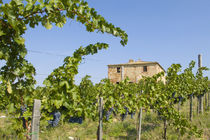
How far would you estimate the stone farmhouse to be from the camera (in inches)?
1116

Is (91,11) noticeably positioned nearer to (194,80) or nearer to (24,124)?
(24,124)

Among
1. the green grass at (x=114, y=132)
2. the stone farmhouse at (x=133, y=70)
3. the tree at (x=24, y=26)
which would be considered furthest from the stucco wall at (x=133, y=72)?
the tree at (x=24, y=26)

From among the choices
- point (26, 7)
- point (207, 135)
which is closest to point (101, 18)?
point (26, 7)

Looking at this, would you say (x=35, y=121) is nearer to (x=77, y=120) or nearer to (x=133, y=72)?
(x=77, y=120)

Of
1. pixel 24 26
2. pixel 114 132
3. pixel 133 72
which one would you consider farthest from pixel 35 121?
pixel 133 72

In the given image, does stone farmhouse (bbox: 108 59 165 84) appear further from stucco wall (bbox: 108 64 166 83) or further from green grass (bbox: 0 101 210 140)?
green grass (bbox: 0 101 210 140)

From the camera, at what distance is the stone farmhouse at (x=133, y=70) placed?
28.3 metres

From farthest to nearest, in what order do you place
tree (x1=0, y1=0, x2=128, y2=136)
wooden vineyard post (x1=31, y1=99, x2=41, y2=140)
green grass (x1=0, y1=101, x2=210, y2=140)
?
green grass (x1=0, y1=101, x2=210, y2=140), wooden vineyard post (x1=31, y1=99, x2=41, y2=140), tree (x1=0, y1=0, x2=128, y2=136)

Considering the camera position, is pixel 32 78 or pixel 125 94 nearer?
pixel 32 78

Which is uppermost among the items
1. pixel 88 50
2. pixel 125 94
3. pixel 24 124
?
pixel 88 50

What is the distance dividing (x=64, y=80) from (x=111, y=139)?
17.3 feet

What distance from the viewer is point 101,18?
7.39ft

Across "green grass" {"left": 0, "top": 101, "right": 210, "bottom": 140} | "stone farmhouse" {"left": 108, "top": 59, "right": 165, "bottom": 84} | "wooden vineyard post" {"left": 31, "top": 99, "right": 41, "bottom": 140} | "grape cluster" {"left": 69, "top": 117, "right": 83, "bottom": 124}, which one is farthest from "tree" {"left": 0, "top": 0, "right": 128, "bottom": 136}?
"stone farmhouse" {"left": 108, "top": 59, "right": 165, "bottom": 84}

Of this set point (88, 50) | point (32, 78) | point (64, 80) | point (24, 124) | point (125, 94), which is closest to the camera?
point (32, 78)
